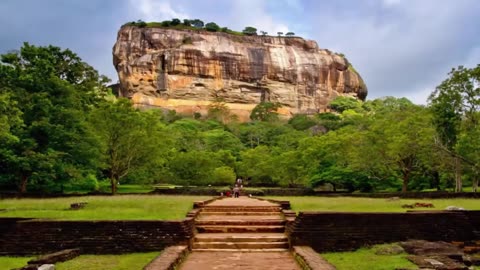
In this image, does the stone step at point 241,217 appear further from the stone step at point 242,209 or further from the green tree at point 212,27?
the green tree at point 212,27

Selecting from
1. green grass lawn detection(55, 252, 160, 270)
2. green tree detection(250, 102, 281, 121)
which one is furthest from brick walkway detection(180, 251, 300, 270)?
green tree detection(250, 102, 281, 121)

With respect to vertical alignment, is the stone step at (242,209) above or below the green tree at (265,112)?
below

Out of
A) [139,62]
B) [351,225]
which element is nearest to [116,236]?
[351,225]

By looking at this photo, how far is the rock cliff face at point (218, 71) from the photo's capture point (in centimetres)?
9369

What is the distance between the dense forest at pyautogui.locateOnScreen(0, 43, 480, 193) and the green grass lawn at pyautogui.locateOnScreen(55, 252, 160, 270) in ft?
27.6

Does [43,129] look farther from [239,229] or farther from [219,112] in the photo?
[219,112]

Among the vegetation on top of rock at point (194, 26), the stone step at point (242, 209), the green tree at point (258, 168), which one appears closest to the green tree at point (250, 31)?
the vegetation on top of rock at point (194, 26)

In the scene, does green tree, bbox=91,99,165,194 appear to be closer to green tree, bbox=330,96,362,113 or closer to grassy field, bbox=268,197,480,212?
grassy field, bbox=268,197,480,212

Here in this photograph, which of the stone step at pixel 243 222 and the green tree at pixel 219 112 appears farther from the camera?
the green tree at pixel 219 112

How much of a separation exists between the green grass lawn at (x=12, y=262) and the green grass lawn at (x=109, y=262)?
3.38 ft

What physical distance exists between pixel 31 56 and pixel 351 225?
67.7ft

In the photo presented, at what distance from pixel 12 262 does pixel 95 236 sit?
5.64 ft

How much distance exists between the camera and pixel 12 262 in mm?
10109

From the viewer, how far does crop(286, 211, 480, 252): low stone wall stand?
11.2 metres
